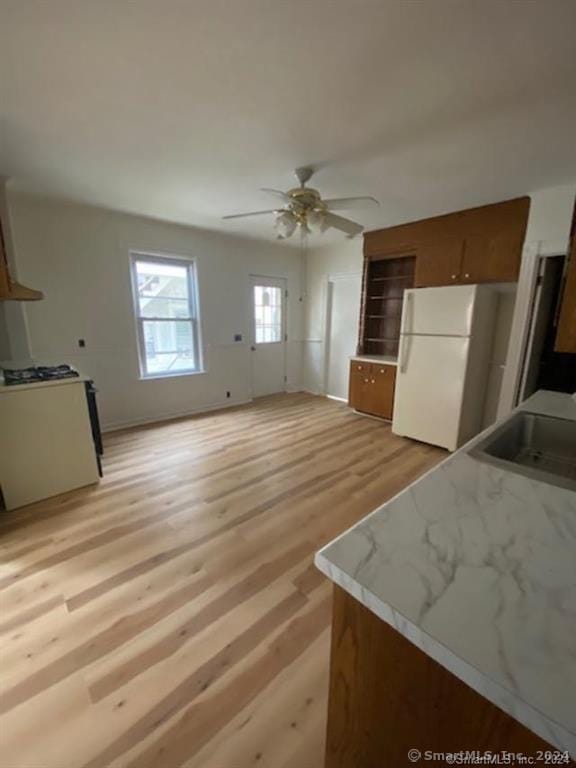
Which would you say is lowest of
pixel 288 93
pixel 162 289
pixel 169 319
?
pixel 169 319

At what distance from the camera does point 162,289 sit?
4262mm

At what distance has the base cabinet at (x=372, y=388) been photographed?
4242mm

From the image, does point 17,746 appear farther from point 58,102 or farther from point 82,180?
point 82,180

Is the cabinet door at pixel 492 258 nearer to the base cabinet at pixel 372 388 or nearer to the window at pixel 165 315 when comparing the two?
the base cabinet at pixel 372 388

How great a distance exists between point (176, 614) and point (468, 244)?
4.05 m

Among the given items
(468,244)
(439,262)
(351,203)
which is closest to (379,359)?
(439,262)

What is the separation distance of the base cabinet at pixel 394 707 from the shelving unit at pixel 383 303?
428cm

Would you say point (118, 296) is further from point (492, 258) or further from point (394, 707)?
point (394, 707)

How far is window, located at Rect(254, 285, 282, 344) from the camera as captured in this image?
5301 millimetres

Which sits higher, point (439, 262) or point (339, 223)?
point (339, 223)

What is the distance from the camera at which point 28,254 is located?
10.7 feet

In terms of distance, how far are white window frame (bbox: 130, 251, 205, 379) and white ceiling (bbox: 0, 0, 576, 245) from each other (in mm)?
1183

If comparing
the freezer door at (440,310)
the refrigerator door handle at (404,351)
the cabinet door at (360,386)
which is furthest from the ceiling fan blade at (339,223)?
the cabinet door at (360,386)

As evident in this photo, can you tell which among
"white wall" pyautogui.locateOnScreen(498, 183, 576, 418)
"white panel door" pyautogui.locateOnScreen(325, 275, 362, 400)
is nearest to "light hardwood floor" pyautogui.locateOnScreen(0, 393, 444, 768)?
"white wall" pyautogui.locateOnScreen(498, 183, 576, 418)
